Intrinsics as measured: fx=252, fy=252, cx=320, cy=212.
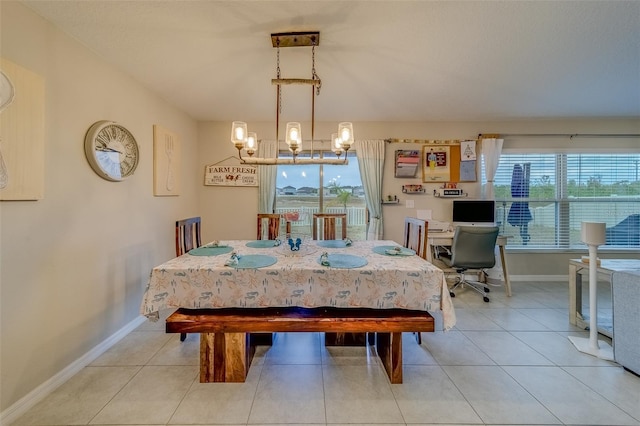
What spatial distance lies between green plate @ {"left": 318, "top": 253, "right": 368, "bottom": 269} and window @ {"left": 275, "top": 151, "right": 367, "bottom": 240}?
1.97 m

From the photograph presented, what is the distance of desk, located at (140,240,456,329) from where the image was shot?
1586mm

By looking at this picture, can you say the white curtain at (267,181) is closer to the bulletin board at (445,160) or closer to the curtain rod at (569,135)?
the bulletin board at (445,160)

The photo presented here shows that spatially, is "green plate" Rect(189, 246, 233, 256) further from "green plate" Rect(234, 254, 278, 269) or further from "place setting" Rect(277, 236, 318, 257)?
"place setting" Rect(277, 236, 318, 257)

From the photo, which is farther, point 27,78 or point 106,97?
point 106,97

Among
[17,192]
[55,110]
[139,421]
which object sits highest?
[55,110]

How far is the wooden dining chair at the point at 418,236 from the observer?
2201 mm

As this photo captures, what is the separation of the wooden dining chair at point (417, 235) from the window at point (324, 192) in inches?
50.9

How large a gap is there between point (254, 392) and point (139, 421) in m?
0.62

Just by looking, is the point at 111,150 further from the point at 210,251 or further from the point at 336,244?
the point at 336,244

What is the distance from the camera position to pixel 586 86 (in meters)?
2.57

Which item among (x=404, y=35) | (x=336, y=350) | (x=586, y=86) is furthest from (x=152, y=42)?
(x=586, y=86)

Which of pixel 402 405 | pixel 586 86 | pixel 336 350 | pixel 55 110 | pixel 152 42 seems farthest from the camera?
pixel 586 86

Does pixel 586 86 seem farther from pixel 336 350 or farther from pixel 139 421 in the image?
pixel 139 421

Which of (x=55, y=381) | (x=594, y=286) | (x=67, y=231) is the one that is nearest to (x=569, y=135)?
(x=594, y=286)
